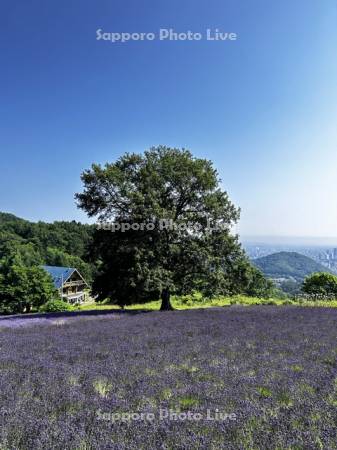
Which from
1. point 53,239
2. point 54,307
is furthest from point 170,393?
point 53,239

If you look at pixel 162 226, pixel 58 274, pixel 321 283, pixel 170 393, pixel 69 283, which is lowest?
pixel 321 283

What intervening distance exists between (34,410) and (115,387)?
4.34 feet

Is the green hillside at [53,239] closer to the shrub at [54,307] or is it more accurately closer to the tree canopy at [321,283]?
the shrub at [54,307]

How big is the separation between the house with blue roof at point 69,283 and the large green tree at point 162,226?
47.2 metres

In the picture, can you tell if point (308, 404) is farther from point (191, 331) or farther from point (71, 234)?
point (71, 234)

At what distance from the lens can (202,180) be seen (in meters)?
20.9

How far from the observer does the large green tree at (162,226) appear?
19.2 metres

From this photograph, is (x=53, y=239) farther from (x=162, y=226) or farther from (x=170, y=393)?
(x=170, y=393)

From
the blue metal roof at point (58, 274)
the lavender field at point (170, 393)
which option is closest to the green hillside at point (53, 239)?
the blue metal roof at point (58, 274)

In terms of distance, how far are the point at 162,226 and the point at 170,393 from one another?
1464 centimetres

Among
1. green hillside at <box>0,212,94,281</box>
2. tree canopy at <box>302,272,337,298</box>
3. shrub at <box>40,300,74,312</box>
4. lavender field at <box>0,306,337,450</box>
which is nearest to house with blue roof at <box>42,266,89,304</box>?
green hillside at <box>0,212,94,281</box>

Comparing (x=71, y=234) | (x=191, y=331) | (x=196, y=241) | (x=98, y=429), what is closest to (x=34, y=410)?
(x=98, y=429)

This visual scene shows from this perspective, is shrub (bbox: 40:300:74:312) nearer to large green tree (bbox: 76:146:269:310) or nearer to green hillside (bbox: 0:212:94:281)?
large green tree (bbox: 76:146:269:310)

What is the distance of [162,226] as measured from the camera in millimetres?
19234
